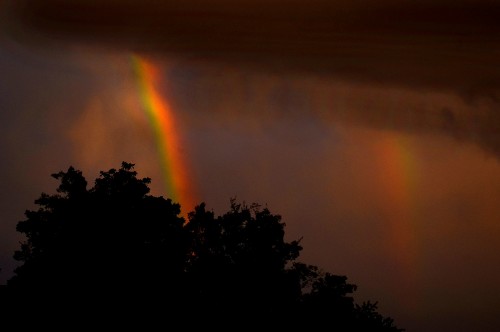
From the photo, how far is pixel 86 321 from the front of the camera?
57188mm

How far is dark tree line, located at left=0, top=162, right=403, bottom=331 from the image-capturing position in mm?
57625

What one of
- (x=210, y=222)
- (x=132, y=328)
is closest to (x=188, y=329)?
(x=132, y=328)

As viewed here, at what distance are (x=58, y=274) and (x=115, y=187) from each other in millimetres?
6102

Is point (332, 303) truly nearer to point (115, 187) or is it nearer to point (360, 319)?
point (360, 319)

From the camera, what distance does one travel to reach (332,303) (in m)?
60.3

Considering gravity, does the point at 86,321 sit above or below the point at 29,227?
below

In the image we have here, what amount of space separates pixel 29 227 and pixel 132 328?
784 cm

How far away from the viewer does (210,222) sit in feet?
203

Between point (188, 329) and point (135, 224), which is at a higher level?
point (135, 224)

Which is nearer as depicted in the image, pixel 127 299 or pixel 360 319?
pixel 127 299

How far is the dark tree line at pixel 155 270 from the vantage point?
57625 mm

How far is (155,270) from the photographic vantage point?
5888cm

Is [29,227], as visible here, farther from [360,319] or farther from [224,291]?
[360,319]

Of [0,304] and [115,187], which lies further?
[115,187]
